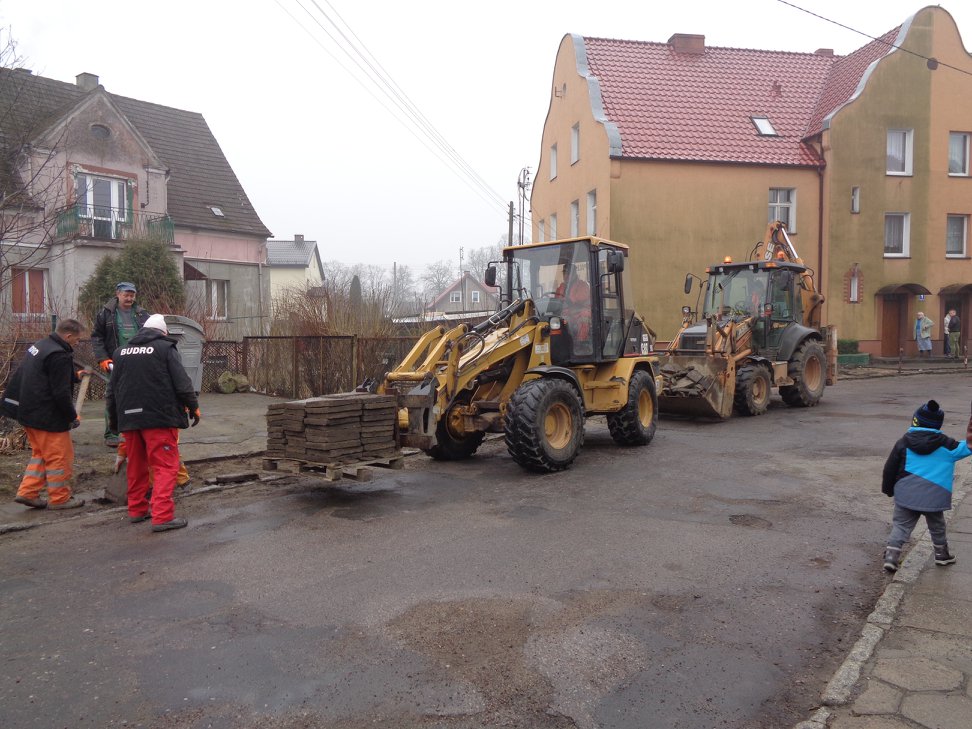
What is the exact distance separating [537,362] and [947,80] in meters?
23.1

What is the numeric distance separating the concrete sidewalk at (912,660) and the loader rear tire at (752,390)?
7696 mm

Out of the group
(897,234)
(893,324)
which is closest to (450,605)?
(893,324)

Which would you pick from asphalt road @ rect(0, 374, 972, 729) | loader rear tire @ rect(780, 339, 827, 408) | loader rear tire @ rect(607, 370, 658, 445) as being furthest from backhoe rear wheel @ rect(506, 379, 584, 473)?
loader rear tire @ rect(780, 339, 827, 408)

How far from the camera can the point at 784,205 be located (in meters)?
24.4

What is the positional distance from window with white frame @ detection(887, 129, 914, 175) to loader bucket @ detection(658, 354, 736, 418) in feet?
53.3

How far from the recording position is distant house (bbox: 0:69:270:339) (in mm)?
20297

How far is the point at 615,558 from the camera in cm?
579

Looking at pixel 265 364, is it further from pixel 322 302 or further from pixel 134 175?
pixel 134 175

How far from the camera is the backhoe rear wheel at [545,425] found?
848 centimetres

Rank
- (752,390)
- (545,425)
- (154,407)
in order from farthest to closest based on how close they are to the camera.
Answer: (752,390)
(545,425)
(154,407)

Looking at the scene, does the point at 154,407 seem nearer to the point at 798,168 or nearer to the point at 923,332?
the point at 798,168

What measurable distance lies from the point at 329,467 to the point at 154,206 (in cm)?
1979

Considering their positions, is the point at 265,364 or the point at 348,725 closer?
the point at 348,725

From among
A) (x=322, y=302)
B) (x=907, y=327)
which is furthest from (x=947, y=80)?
(x=322, y=302)
